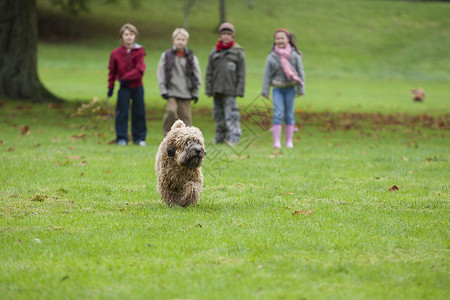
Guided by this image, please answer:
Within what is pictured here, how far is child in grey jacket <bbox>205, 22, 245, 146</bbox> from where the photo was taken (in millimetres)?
13328

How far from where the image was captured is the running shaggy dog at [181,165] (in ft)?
22.1

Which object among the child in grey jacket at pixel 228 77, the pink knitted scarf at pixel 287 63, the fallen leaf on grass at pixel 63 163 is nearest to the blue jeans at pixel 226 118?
the child in grey jacket at pixel 228 77

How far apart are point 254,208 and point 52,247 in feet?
8.91

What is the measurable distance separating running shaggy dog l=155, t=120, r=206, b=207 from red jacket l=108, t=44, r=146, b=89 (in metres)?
5.82

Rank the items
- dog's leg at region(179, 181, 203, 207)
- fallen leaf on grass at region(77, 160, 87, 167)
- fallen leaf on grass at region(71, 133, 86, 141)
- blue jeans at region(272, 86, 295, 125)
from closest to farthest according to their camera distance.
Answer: dog's leg at region(179, 181, 203, 207) → fallen leaf on grass at region(77, 160, 87, 167) → blue jeans at region(272, 86, 295, 125) → fallen leaf on grass at region(71, 133, 86, 141)

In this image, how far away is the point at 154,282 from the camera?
4.52 meters

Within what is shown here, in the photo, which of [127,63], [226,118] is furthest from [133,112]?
[226,118]

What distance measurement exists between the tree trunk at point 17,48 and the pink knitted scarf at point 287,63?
1150 centimetres

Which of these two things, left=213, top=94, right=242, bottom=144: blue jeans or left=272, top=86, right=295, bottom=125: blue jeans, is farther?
left=213, top=94, right=242, bottom=144: blue jeans

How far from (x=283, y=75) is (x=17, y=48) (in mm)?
11918

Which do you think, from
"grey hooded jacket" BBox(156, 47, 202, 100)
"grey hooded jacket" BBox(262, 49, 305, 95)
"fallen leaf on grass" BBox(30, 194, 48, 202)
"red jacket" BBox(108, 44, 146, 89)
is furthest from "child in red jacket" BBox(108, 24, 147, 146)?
"fallen leaf on grass" BBox(30, 194, 48, 202)

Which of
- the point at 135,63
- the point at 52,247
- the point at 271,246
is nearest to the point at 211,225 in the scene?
the point at 271,246

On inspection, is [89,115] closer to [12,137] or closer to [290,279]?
[12,137]

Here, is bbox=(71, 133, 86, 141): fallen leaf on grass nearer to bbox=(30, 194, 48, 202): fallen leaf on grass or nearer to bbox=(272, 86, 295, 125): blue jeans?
bbox=(272, 86, 295, 125): blue jeans
